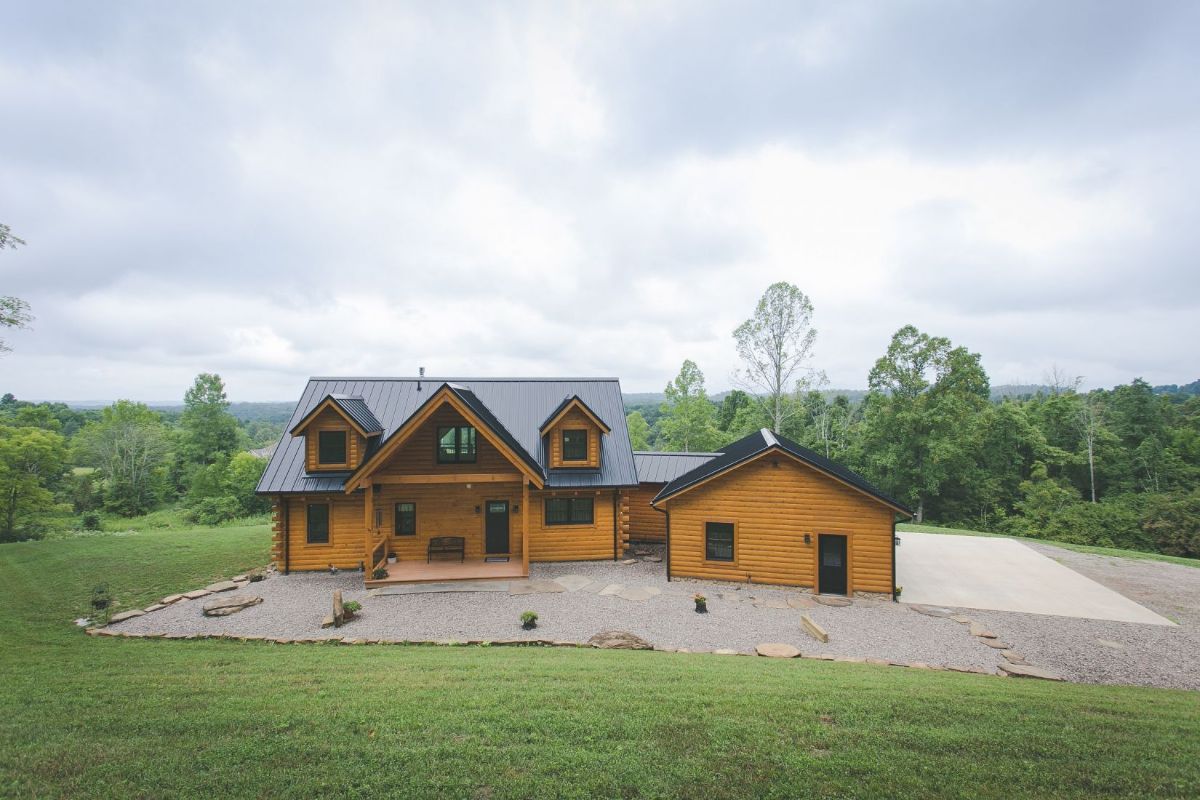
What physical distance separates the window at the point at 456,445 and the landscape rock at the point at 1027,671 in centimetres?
1387

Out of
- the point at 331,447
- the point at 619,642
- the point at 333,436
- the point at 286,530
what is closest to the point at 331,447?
the point at 331,447

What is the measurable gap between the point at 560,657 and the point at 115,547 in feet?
60.7

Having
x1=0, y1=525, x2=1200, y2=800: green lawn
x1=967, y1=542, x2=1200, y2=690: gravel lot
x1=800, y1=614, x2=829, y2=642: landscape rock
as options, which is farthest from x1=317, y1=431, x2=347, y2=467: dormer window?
x1=967, y1=542, x2=1200, y2=690: gravel lot

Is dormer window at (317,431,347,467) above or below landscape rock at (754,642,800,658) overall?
above

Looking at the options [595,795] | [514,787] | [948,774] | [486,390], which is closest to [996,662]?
[948,774]

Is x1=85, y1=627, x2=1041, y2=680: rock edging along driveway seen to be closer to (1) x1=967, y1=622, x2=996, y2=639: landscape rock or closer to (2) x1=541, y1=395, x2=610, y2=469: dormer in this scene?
(1) x1=967, y1=622, x2=996, y2=639: landscape rock

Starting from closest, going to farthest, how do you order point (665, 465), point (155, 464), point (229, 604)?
1. point (229, 604)
2. point (665, 465)
3. point (155, 464)

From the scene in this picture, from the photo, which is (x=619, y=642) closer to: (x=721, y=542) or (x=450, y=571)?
(x=721, y=542)

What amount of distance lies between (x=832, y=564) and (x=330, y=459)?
15.9m

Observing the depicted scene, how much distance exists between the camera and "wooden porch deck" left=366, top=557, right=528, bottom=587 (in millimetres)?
13430

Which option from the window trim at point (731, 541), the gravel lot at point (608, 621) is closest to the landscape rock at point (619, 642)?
the gravel lot at point (608, 621)

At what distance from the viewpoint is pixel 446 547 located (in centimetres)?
1489

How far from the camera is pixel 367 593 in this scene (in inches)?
498

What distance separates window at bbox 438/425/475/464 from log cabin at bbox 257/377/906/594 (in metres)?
0.03
